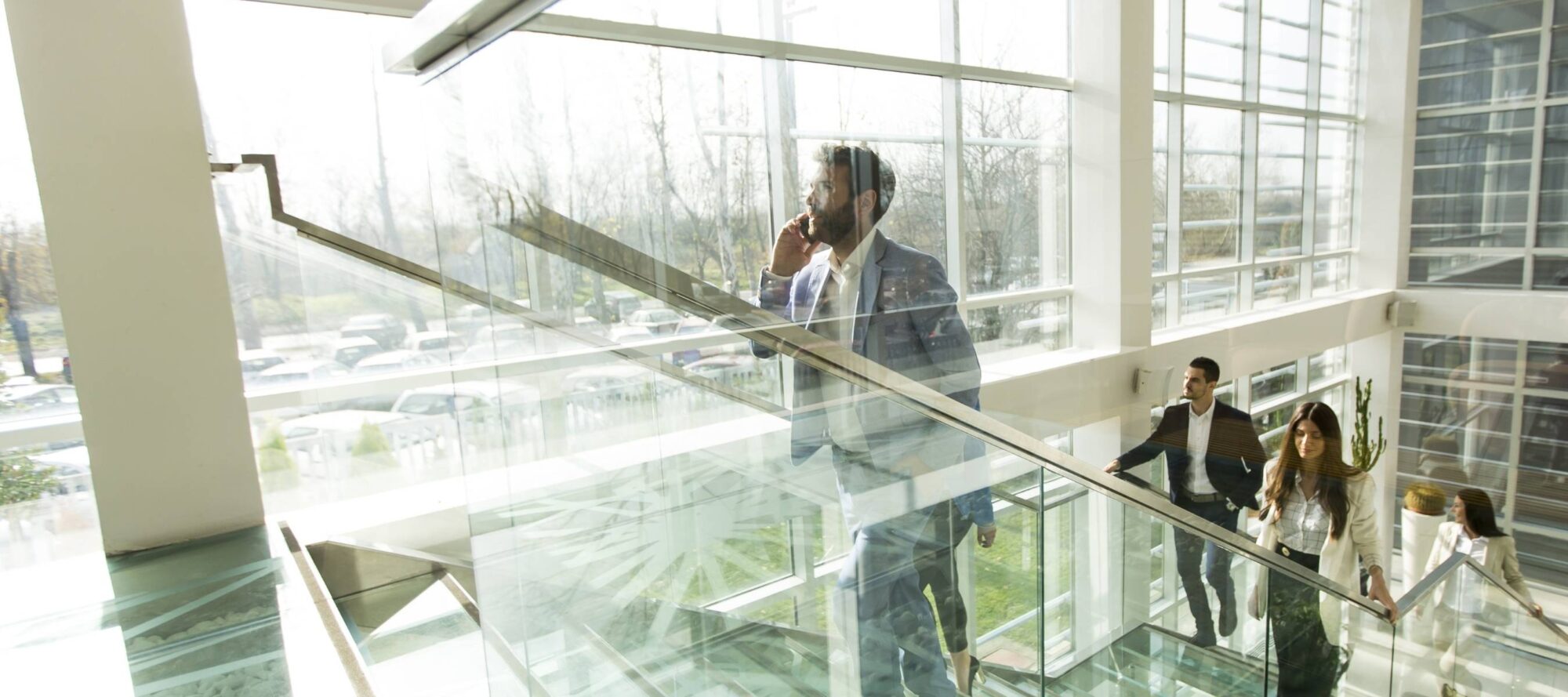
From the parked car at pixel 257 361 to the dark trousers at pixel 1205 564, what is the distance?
12.7 ft

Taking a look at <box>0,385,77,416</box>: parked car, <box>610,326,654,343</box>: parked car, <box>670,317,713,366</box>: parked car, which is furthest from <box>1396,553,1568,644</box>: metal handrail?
<box>0,385,77,416</box>: parked car

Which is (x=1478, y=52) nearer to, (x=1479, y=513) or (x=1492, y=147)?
(x=1492, y=147)

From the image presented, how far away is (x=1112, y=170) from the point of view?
103 centimetres

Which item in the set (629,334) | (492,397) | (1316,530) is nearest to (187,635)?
(492,397)

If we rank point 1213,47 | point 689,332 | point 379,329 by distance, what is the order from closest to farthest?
point 1213,47, point 689,332, point 379,329

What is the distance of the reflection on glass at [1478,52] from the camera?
75 cm

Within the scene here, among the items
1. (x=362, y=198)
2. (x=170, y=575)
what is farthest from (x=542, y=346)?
(x=362, y=198)

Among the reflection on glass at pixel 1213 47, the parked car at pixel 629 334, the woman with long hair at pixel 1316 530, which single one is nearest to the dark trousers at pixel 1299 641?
the woman with long hair at pixel 1316 530

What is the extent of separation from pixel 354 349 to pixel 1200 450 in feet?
12.8

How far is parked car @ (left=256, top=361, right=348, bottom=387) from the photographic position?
149 inches

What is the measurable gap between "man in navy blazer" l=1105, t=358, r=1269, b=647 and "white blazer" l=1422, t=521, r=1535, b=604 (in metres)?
0.17

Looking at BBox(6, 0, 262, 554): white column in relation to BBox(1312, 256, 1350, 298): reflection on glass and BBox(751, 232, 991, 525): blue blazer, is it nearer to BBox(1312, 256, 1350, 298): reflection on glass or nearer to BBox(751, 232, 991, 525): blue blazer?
BBox(751, 232, 991, 525): blue blazer

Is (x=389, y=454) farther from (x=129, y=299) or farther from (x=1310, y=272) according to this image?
(x=1310, y=272)

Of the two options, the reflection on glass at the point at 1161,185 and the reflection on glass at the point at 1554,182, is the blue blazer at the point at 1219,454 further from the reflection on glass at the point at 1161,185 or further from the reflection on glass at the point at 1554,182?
the reflection on glass at the point at 1554,182
